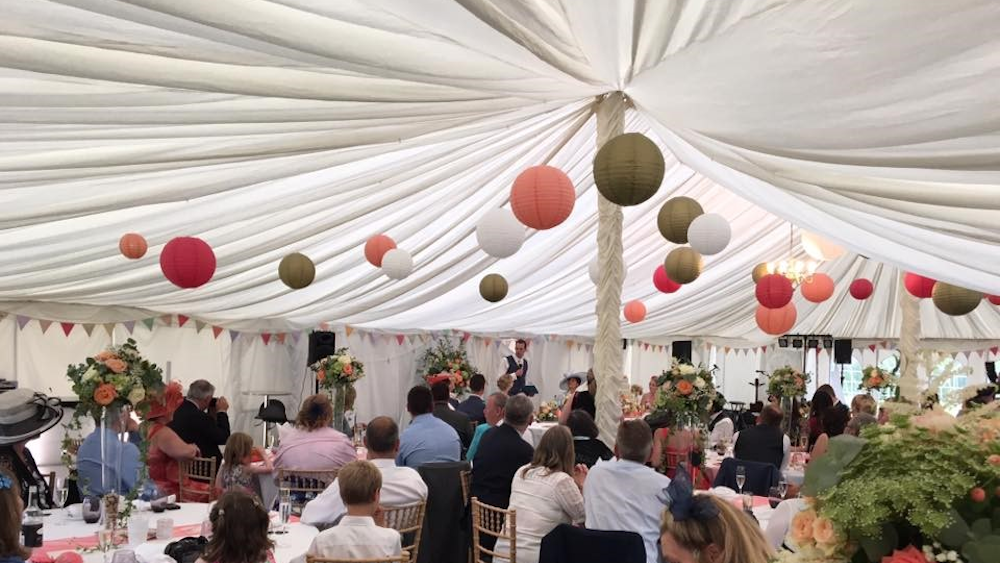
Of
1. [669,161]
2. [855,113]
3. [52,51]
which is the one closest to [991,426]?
[855,113]

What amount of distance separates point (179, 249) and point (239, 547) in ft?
11.0

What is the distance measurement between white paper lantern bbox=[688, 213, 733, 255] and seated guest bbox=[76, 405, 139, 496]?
3771 millimetres

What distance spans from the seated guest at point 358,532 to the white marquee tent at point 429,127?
1.77 m

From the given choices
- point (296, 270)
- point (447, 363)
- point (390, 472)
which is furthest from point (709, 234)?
point (447, 363)

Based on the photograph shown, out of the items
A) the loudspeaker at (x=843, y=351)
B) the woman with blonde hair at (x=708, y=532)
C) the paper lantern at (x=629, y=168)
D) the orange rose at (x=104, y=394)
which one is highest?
the paper lantern at (x=629, y=168)

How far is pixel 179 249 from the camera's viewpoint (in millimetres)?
6102

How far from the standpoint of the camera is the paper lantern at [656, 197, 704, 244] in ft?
21.9

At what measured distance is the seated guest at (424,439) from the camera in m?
6.56

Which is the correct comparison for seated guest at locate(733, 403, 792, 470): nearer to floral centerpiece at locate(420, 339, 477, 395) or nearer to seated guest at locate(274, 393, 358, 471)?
seated guest at locate(274, 393, 358, 471)

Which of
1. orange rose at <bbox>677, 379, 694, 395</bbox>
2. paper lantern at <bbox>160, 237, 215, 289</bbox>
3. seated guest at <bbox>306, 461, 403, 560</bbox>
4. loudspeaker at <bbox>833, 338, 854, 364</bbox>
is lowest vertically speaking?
seated guest at <bbox>306, 461, 403, 560</bbox>

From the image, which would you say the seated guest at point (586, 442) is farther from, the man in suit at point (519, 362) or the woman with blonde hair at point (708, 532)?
the man in suit at point (519, 362)

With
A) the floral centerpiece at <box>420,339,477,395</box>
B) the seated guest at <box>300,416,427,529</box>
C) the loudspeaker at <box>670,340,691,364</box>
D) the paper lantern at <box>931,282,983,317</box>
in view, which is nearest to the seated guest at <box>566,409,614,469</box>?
the seated guest at <box>300,416,427,529</box>

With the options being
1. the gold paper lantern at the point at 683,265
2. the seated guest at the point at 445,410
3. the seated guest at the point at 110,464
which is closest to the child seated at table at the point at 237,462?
the seated guest at the point at 110,464

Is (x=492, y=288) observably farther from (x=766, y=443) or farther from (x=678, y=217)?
(x=766, y=443)
